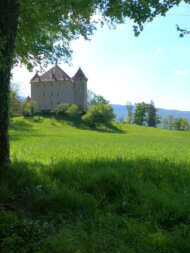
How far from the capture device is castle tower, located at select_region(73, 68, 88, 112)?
263 feet

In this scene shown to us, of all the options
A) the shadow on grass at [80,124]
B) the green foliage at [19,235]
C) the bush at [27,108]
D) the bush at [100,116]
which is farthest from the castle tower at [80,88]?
the green foliage at [19,235]

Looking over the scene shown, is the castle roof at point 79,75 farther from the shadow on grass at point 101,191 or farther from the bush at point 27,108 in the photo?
the shadow on grass at point 101,191

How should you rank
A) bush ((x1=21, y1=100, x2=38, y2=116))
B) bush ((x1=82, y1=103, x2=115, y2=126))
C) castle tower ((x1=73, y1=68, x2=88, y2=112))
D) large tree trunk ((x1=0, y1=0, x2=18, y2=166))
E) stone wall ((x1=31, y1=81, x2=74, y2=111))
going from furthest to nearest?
castle tower ((x1=73, y1=68, x2=88, y2=112)), stone wall ((x1=31, y1=81, x2=74, y2=111)), bush ((x1=82, y1=103, x2=115, y2=126)), bush ((x1=21, y1=100, x2=38, y2=116)), large tree trunk ((x1=0, y1=0, x2=18, y2=166))

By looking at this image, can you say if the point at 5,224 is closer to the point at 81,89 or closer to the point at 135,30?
the point at 135,30

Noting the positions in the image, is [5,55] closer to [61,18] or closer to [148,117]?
[61,18]

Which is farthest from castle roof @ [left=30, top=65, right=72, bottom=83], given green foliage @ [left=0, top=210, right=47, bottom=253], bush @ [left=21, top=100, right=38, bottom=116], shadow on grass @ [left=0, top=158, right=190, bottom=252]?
green foliage @ [left=0, top=210, right=47, bottom=253]

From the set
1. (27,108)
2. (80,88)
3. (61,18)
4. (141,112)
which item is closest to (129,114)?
(141,112)

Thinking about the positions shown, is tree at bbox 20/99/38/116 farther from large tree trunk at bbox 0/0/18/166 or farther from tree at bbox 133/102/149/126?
large tree trunk at bbox 0/0/18/166

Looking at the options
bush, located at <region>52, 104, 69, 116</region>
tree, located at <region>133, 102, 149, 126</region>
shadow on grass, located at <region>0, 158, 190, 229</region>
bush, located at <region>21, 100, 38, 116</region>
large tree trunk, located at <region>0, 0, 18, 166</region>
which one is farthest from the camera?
tree, located at <region>133, 102, 149, 126</region>

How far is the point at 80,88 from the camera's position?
80.9m

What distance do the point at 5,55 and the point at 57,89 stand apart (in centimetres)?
7700

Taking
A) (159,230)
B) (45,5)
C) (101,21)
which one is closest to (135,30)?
(101,21)

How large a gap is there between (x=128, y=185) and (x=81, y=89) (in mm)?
79470

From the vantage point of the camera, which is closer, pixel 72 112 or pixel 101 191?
pixel 101 191
